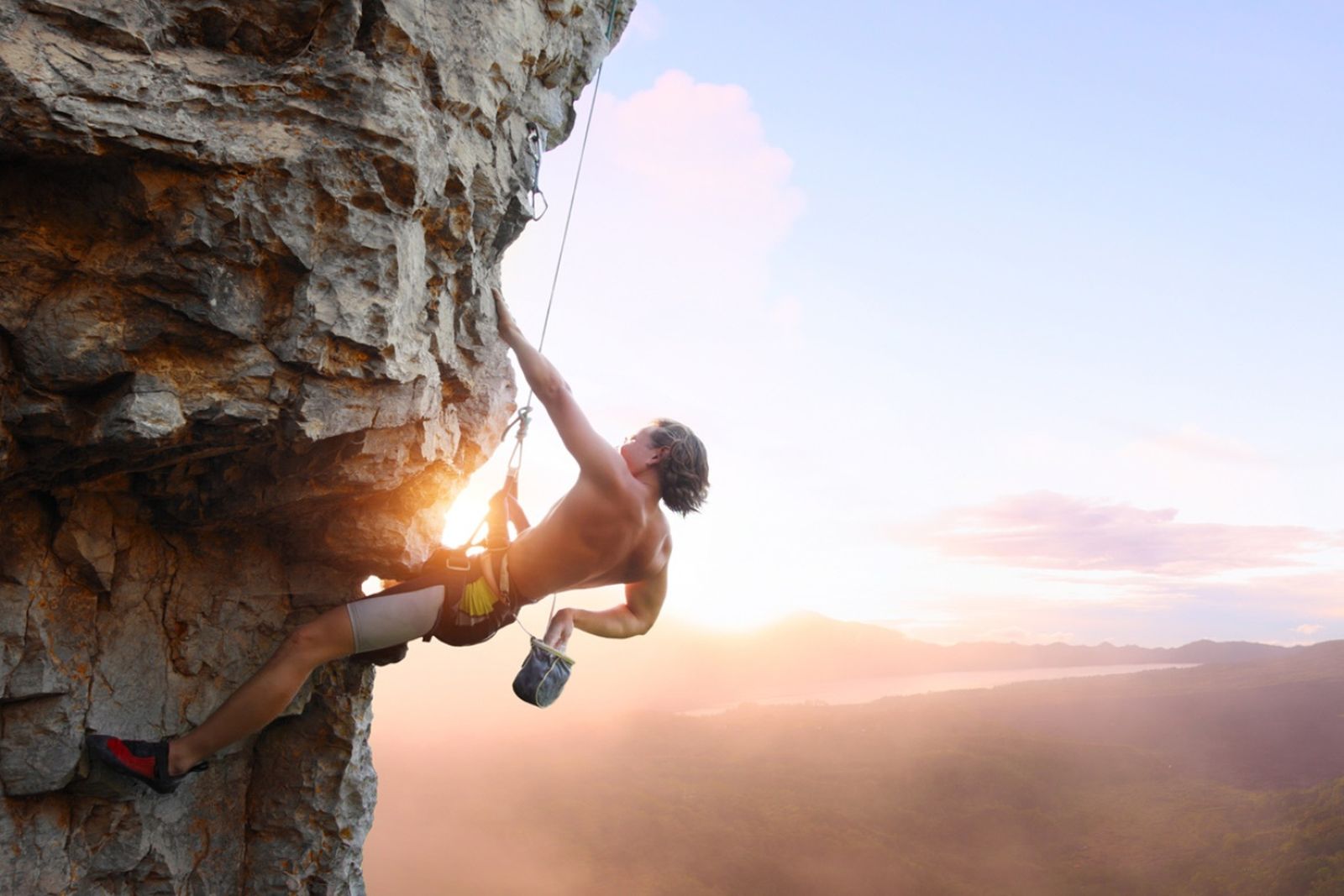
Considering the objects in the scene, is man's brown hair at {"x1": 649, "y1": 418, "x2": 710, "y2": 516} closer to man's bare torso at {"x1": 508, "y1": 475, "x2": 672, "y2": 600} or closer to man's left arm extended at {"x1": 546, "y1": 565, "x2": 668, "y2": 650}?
man's bare torso at {"x1": 508, "y1": 475, "x2": 672, "y2": 600}

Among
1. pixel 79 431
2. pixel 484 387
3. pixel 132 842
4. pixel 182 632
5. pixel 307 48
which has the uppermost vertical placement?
pixel 307 48

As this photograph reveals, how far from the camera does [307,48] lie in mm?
3828

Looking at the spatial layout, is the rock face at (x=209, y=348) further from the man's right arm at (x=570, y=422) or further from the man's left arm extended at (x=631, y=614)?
the man's left arm extended at (x=631, y=614)

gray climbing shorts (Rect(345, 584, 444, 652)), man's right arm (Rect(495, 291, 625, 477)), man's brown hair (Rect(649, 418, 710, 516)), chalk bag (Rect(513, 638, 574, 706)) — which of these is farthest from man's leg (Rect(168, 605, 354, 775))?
man's brown hair (Rect(649, 418, 710, 516))

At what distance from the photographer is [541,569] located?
4.80m

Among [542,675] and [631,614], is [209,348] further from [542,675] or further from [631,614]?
[631,614]

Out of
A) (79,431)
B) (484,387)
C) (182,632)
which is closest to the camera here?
(79,431)

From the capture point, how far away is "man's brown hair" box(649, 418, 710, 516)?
473 centimetres

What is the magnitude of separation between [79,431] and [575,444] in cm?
217

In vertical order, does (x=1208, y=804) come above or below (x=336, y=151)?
below

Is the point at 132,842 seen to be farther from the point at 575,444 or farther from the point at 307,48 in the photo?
the point at 307,48

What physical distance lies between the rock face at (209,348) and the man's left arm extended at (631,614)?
3.74 feet

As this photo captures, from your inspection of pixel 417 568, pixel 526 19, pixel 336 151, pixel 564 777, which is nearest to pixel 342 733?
pixel 417 568

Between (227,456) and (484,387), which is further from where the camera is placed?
(484,387)
